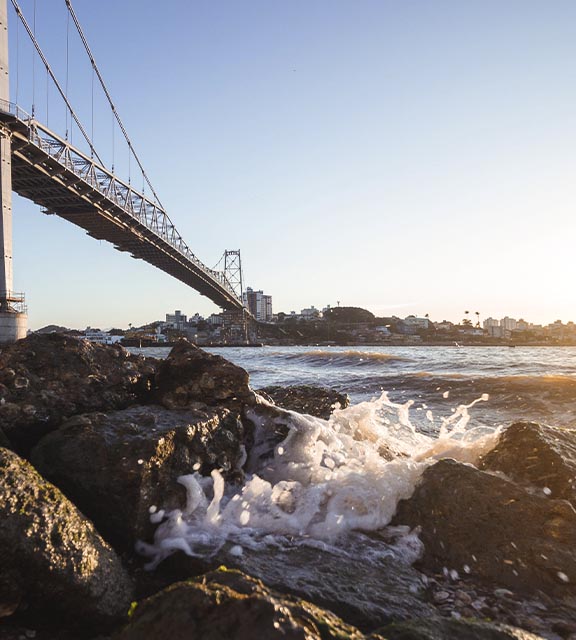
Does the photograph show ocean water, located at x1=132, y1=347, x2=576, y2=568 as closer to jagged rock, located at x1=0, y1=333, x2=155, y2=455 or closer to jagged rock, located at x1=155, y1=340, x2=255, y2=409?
jagged rock, located at x1=155, y1=340, x2=255, y2=409

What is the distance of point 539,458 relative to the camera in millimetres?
2789

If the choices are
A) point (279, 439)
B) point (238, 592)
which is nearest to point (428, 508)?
point (279, 439)

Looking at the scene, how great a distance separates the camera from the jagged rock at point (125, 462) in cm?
220

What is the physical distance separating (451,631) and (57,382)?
113 inches

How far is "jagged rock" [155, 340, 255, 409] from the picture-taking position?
3709 millimetres

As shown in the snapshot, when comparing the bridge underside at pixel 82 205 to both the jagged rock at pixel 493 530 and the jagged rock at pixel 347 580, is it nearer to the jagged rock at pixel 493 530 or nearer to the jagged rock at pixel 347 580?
the jagged rock at pixel 347 580

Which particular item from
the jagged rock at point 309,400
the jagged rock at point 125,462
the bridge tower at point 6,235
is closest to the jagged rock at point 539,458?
the jagged rock at point 125,462

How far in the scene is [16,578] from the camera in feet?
5.09

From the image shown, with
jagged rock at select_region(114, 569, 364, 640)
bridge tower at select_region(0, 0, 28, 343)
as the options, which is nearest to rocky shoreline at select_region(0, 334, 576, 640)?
jagged rock at select_region(114, 569, 364, 640)

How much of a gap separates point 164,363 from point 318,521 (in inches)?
82.8

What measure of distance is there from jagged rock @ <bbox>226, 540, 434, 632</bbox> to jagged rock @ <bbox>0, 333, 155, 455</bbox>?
1670 millimetres

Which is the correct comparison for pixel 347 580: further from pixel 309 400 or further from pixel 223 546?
pixel 309 400

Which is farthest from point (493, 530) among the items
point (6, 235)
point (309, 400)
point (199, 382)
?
point (6, 235)

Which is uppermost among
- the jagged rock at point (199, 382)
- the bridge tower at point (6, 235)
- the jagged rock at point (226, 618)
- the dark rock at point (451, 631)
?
the bridge tower at point (6, 235)
